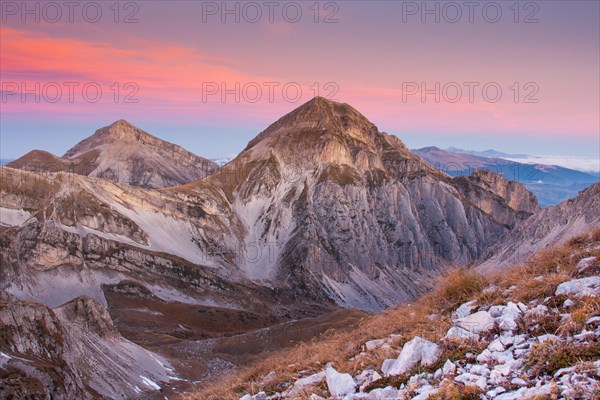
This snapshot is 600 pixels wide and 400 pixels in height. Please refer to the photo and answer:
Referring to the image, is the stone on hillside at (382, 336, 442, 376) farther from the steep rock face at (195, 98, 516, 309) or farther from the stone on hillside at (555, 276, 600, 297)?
the steep rock face at (195, 98, 516, 309)

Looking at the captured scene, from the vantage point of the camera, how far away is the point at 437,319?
37.2 ft

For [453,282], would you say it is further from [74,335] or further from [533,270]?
[74,335]

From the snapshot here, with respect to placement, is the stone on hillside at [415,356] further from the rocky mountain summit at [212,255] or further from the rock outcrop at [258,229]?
the rock outcrop at [258,229]

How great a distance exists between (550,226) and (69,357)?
12037cm

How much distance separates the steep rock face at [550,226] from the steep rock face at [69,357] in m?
77.9

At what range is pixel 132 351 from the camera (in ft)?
173

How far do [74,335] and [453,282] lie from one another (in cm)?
3923

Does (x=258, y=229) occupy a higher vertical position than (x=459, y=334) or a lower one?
lower

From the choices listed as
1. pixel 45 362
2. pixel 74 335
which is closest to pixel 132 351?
pixel 74 335

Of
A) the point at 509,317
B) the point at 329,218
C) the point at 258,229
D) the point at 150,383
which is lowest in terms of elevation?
the point at 150,383

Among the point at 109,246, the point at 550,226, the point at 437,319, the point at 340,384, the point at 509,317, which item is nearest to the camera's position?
the point at 340,384

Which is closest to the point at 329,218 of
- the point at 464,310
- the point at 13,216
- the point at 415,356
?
the point at 13,216

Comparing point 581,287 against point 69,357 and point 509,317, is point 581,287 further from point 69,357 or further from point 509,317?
point 69,357

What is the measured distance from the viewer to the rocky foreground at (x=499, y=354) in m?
7.15
